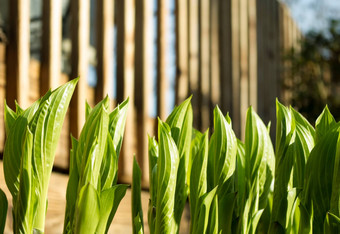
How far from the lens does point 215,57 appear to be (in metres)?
3.12

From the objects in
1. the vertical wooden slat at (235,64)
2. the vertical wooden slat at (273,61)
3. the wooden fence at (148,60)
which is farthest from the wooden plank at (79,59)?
the vertical wooden slat at (273,61)

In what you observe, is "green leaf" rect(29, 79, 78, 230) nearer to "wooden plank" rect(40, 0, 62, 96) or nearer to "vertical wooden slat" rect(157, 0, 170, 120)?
"wooden plank" rect(40, 0, 62, 96)

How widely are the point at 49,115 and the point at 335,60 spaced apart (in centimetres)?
451

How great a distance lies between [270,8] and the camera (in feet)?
13.9

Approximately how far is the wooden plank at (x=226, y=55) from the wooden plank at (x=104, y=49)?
1250 mm

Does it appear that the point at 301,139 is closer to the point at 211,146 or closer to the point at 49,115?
the point at 211,146

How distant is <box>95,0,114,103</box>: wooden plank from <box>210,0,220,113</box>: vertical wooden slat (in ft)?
3.43

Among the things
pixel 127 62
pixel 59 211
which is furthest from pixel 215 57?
pixel 59 211

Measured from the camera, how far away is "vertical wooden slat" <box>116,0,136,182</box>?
2.12m

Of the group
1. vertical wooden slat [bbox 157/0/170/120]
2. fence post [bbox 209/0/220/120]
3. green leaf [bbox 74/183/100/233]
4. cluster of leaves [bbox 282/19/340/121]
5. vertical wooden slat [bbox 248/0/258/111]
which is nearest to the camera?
green leaf [bbox 74/183/100/233]

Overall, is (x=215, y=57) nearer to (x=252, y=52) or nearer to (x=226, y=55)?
(x=226, y=55)

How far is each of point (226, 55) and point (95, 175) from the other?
279cm

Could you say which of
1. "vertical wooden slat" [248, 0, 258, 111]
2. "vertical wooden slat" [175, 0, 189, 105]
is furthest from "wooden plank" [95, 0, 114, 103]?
"vertical wooden slat" [248, 0, 258, 111]

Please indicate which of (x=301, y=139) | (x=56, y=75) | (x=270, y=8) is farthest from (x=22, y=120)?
(x=270, y=8)
